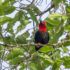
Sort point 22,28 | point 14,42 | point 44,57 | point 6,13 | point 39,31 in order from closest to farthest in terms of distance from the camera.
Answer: point 44,57 < point 6,13 < point 14,42 < point 22,28 < point 39,31

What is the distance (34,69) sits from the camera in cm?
155

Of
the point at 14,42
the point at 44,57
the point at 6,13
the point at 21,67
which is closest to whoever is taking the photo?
the point at 44,57

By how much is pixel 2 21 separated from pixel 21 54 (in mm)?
362

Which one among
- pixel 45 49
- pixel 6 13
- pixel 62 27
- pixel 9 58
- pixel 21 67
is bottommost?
pixel 21 67

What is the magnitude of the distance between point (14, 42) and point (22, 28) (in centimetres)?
30

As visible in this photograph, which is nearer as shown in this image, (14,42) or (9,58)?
(9,58)

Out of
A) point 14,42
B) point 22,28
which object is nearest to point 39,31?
point 22,28

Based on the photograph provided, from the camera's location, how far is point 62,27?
5.15 feet

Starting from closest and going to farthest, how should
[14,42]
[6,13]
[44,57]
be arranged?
[44,57] < [6,13] < [14,42]

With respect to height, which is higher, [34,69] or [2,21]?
[2,21]

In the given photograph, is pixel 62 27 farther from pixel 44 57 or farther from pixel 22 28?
pixel 22 28

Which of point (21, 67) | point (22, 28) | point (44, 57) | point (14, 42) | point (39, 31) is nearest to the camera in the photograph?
point (44, 57)

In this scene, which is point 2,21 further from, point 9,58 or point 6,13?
point 9,58

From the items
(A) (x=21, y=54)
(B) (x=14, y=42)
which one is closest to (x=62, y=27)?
(A) (x=21, y=54)
